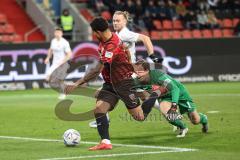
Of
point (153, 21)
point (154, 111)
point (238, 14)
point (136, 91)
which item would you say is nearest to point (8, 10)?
point (153, 21)

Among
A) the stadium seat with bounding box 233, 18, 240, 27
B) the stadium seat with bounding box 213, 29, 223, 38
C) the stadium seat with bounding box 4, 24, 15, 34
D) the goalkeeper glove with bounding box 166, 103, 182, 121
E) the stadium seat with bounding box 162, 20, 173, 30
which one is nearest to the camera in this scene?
the goalkeeper glove with bounding box 166, 103, 182, 121

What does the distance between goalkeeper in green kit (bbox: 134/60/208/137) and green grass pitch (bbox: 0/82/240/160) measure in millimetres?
302

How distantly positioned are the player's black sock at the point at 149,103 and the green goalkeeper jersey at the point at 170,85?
0.57ft

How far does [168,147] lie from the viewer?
1171 centimetres

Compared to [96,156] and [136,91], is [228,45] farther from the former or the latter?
[96,156]

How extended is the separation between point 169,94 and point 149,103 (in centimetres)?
45

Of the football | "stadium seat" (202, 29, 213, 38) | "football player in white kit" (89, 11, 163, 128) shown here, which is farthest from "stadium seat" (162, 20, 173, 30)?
the football

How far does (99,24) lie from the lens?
1131 centimetres

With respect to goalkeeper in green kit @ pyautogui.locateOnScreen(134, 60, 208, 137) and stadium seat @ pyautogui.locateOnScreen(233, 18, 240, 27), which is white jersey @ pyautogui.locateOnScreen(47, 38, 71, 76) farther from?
stadium seat @ pyautogui.locateOnScreen(233, 18, 240, 27)

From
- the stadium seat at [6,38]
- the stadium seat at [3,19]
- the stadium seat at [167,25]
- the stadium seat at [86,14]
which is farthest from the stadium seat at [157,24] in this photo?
the stadium seat at [6,38]

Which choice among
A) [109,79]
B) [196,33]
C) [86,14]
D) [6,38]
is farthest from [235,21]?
[109,79]

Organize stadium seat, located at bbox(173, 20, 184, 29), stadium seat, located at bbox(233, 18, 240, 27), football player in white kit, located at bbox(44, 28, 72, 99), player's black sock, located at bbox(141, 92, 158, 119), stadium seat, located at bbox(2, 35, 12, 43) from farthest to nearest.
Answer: stadium seat, located at bbox(233, 18, 240, 27) → stadium seat, located at bbox(173, 20, 184, 29) → stadium seat, located at bbox(2, 35, 12, 43) → football player in white kit, located at bbox(44, 28, 72, 99) → player's black sock, located at bbox(141, 92, 158, 119)

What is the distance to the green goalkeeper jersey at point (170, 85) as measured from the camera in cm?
1280

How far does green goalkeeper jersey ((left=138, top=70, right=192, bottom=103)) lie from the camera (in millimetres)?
12797
